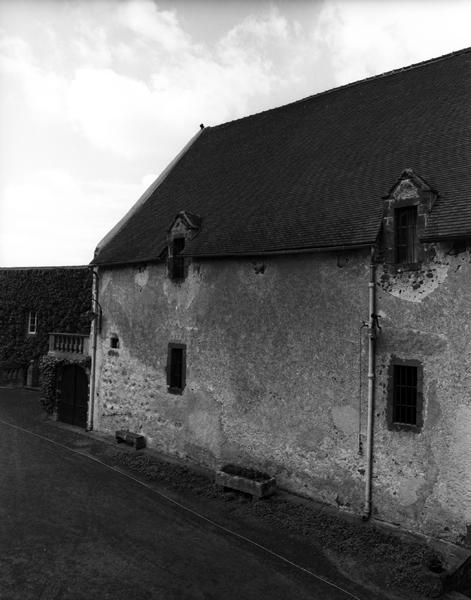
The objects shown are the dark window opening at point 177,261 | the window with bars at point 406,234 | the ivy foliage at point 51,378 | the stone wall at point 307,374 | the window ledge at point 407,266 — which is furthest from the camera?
the ivy foliage at point 51,378

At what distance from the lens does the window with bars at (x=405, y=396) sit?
1002cm

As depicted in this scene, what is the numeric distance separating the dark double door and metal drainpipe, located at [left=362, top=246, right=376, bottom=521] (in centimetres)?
1158

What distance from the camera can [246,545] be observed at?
9.59 m

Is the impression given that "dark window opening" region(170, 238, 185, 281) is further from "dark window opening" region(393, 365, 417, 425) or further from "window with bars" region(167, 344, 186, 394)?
"dark window opening" region(393, 365, 417, 425)

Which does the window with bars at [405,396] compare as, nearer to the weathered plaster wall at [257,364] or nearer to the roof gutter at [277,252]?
the weathered plaster wall at [257,364]

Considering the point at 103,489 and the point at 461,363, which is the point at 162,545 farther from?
the point at 461,363

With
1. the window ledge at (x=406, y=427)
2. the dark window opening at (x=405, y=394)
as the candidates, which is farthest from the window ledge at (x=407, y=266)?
the window ledge at (x=406, y=427)

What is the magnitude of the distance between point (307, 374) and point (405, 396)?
2.38m

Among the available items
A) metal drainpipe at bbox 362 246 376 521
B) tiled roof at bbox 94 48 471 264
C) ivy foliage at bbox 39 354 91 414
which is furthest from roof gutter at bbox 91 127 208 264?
metal drainpipe at bbox 362 246 376 521

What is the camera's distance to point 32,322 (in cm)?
2650

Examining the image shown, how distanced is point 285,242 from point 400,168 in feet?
10.9

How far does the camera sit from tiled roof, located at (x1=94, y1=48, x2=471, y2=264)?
36.7 feet

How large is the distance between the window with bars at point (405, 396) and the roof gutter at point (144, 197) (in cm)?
1217

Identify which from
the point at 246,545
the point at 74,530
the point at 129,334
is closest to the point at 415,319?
the point at 246,545
